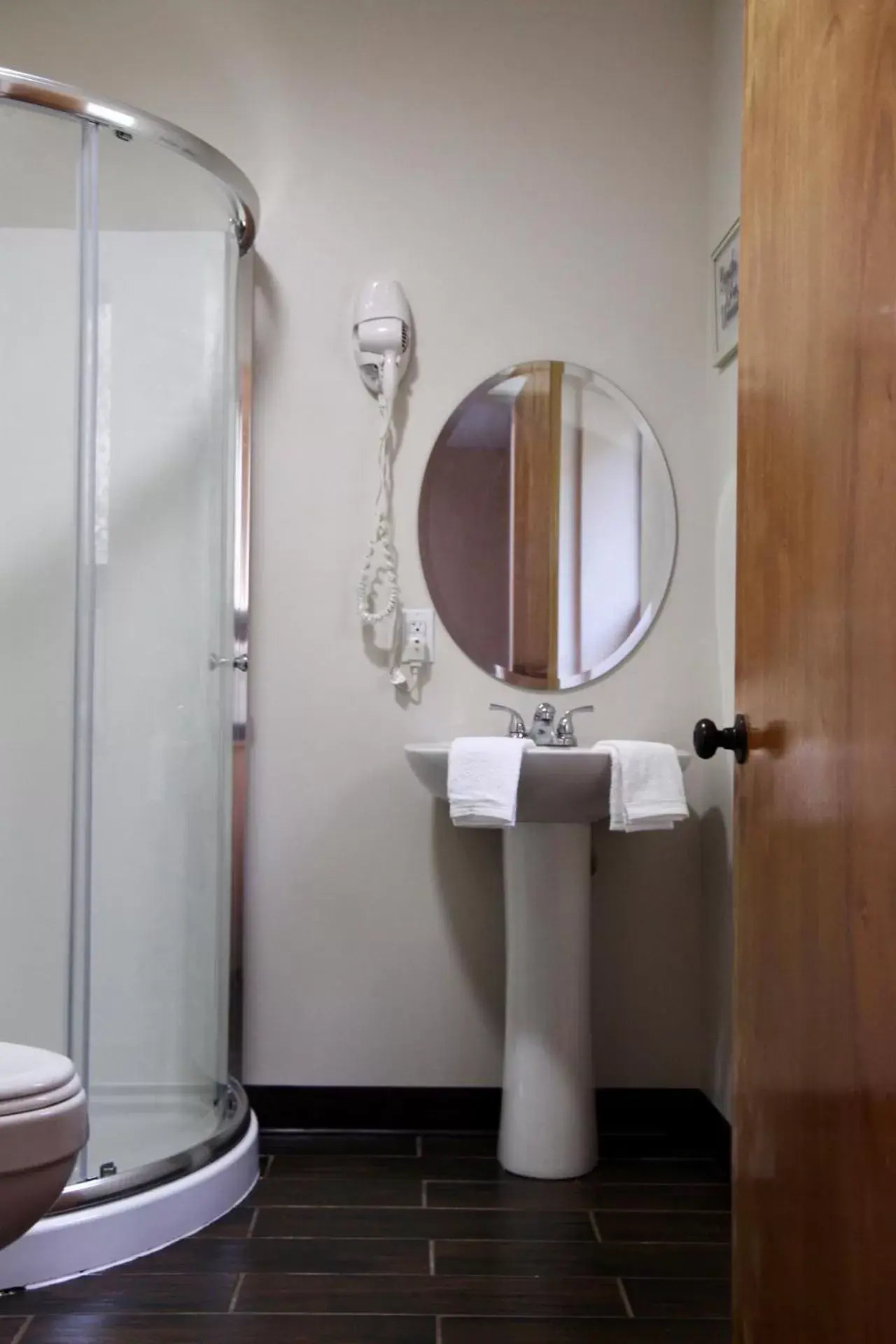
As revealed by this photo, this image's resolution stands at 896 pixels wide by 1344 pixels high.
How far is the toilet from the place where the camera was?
1228 mm

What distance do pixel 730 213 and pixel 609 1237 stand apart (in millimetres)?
2068

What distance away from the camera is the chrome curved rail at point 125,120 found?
205 cm

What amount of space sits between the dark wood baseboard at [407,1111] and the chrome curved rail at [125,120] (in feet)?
6.22

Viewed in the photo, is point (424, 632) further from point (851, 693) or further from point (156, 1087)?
point (851, 693)

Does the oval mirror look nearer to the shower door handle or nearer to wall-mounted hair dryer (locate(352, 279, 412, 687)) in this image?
wall-mounted hair dryer (locate(352, 279, 412, 687))

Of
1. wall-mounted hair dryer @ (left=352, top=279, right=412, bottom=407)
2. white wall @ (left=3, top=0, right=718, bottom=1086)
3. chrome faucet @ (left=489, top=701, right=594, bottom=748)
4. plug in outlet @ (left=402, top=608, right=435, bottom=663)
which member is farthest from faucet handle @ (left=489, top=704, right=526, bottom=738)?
wall-mounted hair dryer @ (left=352, top=279, right=412, bottom=407)

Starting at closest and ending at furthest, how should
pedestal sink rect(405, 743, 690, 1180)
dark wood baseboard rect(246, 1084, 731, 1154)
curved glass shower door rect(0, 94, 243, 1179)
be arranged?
curved glass shower door rect(0, 94, 243, 1179), pedestal sink rect(405, 743, 690, 1180), dark wood baseboard rect(246, 1084, 731, 1154)

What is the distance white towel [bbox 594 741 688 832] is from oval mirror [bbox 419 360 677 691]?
0.50 metres

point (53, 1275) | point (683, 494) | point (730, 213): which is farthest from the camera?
point (683, 494)

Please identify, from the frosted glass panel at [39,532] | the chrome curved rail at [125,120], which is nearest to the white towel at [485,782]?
the frosted glass panel at [39,532]

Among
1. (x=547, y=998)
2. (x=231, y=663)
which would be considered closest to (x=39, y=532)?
(x=231, y=663)

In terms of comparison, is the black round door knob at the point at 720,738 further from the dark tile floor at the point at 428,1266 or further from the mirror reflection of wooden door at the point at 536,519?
the mirror reflection of wooden door at the point at 536,519

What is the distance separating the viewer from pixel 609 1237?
2109 millimetres

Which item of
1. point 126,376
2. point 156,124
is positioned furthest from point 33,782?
point 156,124
